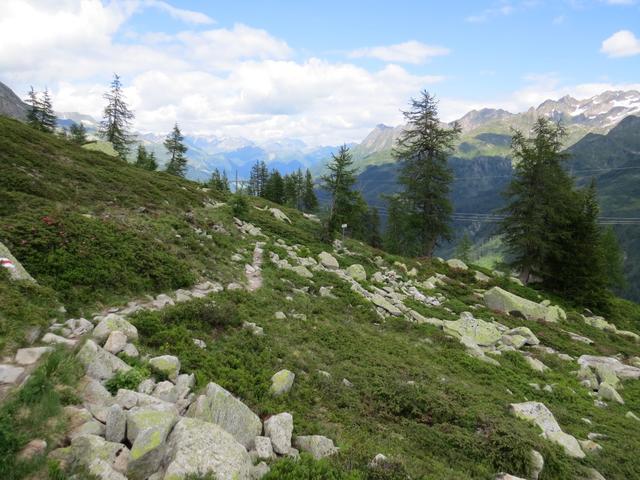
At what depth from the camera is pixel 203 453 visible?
5.16 meters

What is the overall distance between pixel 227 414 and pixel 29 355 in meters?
3.95

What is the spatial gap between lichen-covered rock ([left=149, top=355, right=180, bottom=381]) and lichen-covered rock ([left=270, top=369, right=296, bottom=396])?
2.19 m

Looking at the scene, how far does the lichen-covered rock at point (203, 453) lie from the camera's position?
4918 mm

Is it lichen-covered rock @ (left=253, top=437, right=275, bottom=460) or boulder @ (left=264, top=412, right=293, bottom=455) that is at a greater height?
lichen-covered rock @ (left=253, top=437, right=275, bottom=460)

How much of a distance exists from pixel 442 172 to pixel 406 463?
3219cm

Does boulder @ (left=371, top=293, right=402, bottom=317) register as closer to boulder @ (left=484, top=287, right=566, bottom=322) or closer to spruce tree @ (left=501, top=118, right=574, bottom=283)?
boulder @ (left=484, top=287, right=566, bottom=322)

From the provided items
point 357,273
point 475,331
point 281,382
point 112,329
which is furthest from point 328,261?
point 112,329

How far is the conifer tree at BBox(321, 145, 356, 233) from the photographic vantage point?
96.2 feet

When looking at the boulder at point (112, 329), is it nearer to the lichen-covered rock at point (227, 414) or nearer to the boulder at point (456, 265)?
the lichen-covered rock at point (227, 414)

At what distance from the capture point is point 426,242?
37.8m

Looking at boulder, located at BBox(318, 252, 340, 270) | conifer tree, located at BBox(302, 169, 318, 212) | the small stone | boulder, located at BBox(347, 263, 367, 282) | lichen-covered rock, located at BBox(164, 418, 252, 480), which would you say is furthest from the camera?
conifer tree, located at BBox(302, 169, 318, 212)

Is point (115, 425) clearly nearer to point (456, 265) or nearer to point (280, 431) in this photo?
point (280, 431)

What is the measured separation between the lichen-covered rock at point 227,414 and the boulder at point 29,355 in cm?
311

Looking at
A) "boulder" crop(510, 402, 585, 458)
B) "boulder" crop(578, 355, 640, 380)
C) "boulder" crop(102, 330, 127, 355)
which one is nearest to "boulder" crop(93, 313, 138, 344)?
"boulder" crop(102, 330, 127, 355)
